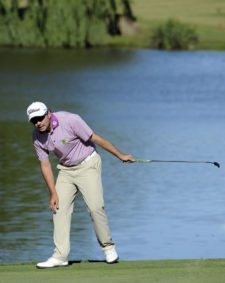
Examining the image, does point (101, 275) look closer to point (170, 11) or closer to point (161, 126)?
point (161, 126)

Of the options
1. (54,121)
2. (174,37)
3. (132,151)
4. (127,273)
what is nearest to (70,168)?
(54,121)

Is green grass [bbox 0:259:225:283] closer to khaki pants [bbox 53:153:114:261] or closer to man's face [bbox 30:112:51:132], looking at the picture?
khaki pants [bbox 53:153:114:261]

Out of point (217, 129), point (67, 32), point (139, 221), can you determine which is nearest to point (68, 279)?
point (139, 221)

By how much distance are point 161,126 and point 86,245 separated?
555 inches

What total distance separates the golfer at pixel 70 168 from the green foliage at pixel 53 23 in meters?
44.6

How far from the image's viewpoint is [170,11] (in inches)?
3086

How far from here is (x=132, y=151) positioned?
2383 cm

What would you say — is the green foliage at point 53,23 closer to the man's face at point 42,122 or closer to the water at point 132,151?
the water at point 132,151

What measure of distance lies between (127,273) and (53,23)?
4635 cm

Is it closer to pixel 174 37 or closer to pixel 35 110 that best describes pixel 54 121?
pixel 35 110

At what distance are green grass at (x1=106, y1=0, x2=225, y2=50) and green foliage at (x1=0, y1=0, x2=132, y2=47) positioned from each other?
14.5ft

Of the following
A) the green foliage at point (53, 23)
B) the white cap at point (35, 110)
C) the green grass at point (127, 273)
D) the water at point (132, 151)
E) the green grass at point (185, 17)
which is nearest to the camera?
the green grass at point (127, 273)

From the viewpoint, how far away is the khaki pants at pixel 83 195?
33.2 feet

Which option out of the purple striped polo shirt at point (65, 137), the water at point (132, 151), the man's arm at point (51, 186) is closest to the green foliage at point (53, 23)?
the water at point (132, 151)
